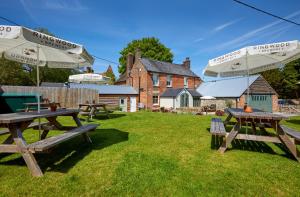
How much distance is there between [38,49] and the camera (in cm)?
453

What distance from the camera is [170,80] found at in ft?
82.8

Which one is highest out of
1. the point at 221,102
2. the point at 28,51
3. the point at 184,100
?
the point at 28,51

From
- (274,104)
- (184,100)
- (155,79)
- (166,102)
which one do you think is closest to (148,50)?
(155,79)

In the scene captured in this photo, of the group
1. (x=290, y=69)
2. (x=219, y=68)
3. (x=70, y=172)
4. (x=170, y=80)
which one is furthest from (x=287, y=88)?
(x=70, y=172)

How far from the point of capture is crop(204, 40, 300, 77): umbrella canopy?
4.66 m

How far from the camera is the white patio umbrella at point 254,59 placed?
15.3 ft

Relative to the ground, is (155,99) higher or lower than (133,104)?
higher

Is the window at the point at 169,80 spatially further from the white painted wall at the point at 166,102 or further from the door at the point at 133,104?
the door at the point at 133,104

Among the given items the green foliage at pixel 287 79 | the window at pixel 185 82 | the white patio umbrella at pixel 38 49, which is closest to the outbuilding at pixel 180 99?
the window at pixel 185 82

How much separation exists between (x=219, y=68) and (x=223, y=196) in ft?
17.0

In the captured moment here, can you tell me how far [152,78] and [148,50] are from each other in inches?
612

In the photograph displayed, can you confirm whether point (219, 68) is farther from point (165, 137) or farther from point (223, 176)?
point (223, 176)

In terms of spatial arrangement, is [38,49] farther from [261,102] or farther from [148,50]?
[148,50]

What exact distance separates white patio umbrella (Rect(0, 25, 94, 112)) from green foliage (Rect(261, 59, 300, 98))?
1585 inches
